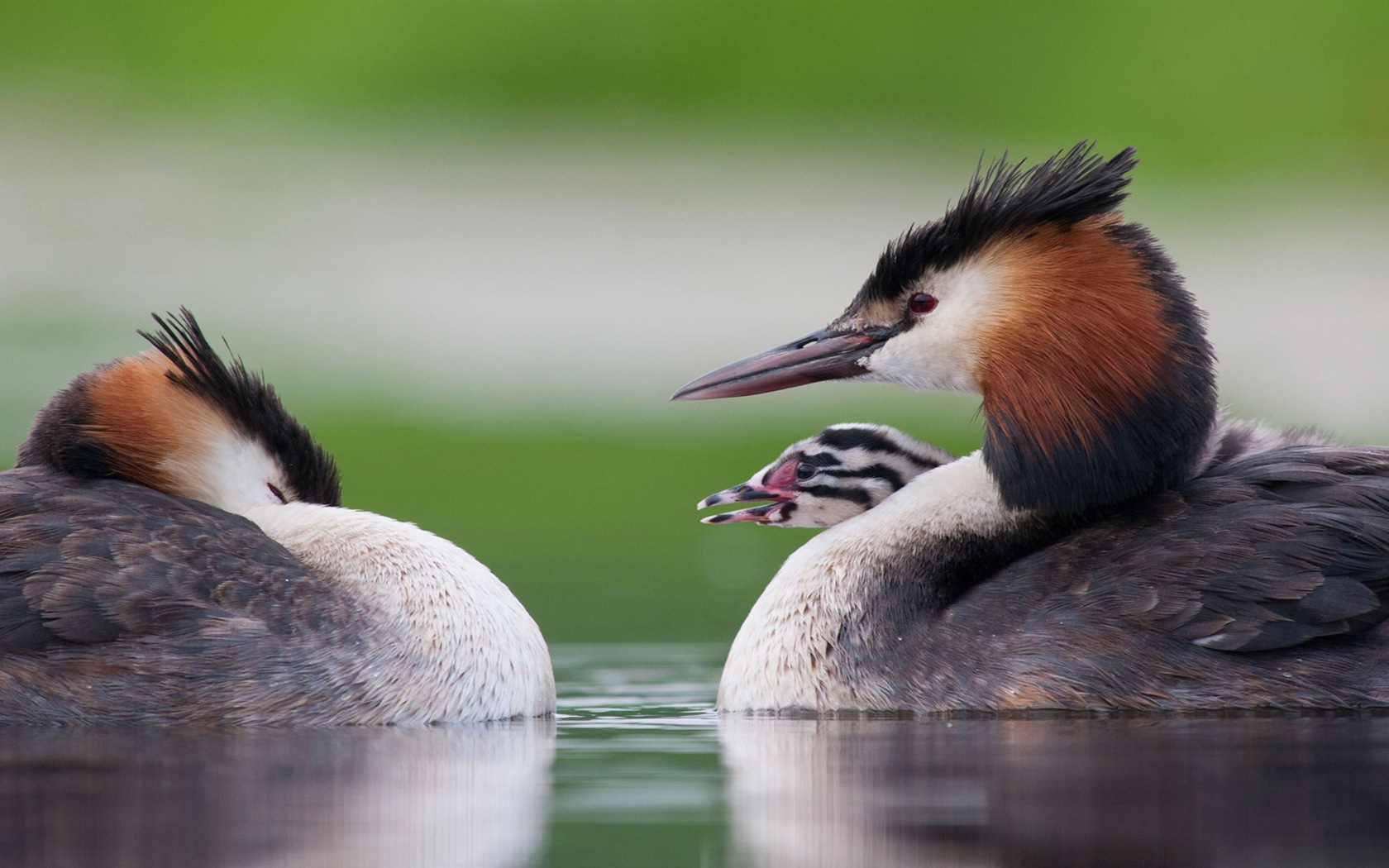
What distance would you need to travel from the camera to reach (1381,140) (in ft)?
82.5

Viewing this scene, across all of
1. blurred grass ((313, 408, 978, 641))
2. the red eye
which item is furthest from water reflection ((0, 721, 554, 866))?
blurred grass ((313, 408, 978, 641))

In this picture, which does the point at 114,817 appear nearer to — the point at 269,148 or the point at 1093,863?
the point at 1093,863

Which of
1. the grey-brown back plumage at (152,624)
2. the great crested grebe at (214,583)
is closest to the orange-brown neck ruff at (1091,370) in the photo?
the great crested grebe at (214,583)

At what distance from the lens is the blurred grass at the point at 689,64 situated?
25203 mm

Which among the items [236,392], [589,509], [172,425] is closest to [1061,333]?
[236,392]

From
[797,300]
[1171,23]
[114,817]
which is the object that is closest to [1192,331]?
[114,817]

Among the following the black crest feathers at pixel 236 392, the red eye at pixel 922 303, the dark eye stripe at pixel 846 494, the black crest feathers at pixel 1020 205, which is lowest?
the dark eye stripe at pixel 846 494

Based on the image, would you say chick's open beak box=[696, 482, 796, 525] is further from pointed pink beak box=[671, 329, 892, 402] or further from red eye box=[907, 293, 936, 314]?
red eye box=[907, 293, 936, 314]

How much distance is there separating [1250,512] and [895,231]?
1736 centimetres

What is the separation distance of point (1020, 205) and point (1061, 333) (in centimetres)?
44

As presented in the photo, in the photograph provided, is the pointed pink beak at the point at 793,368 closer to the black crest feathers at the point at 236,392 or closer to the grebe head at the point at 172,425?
the black crest feathers at the point at 236,392

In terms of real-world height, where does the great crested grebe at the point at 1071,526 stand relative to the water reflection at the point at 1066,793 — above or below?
above

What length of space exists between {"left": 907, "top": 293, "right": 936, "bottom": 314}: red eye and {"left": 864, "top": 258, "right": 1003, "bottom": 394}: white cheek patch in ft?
0.07

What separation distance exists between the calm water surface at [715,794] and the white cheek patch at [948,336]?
4.36ft
